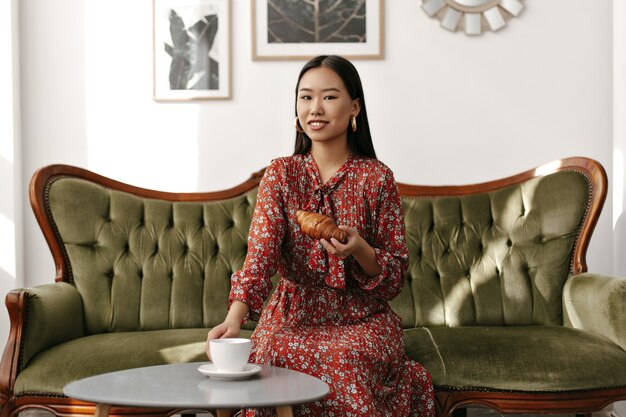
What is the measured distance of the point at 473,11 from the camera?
3.34m

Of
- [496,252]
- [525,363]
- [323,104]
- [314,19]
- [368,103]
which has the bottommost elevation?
[525,363]

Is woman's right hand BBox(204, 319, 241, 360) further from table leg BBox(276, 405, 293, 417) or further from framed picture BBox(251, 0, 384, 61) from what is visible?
framed picture BBox(251, 0, 384, 61)

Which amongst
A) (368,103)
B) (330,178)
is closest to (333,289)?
(330,178)

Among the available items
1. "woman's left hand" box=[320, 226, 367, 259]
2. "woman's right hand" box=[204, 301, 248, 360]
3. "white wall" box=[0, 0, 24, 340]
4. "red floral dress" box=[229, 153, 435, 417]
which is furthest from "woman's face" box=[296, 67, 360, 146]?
"white wall" box=[0, 0, 24, 340]

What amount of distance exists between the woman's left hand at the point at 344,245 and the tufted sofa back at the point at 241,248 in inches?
41.0

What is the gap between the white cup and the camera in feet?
4.91

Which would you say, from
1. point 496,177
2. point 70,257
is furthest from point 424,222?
point 70,257

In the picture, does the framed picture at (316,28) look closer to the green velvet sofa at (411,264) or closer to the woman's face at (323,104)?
the green velvet sofa at (411,264)

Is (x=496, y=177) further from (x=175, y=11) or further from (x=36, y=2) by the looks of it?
(x=36, y=2)

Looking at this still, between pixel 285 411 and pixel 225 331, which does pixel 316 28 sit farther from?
pixel 285 411

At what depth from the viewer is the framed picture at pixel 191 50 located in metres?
3.36

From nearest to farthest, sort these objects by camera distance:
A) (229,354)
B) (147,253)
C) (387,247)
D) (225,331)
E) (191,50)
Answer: (229,354), (225,331), (387,247), (147,253), (191,50)

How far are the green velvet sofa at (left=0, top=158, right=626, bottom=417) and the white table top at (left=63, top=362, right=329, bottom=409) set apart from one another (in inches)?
33.5

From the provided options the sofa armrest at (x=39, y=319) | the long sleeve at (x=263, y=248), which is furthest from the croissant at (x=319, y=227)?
the sofa armrest at (x=39, y=319)
